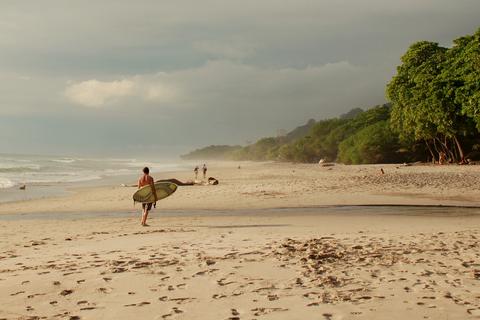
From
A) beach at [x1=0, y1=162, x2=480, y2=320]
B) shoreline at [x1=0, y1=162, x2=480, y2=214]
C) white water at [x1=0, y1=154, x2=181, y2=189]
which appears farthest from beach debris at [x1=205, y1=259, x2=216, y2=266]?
white water at [x1=0, y1=154, x2=181, y2=189]

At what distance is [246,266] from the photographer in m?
7.64

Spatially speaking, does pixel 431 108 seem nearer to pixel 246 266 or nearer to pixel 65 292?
pixel 246 266

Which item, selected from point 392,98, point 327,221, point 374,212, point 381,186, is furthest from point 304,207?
point 392,98

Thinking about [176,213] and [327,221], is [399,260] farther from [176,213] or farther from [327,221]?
[176,213]

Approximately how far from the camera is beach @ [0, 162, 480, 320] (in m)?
5.61

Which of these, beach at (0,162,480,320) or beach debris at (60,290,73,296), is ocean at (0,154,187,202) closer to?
beach at (0,162,480,320)

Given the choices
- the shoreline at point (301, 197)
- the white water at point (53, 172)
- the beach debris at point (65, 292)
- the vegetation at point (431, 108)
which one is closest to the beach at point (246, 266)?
the beach debris at point (65, 292)

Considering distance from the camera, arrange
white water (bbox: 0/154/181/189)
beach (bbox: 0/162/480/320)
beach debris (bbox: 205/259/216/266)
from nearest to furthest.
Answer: beach (bbox: 0/162/480/320), beach debris (bbox: 205/259/216/266), white water (bbox: 0/154/181/189)

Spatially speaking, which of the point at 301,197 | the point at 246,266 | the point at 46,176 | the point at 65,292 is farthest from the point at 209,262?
the point at 46,176

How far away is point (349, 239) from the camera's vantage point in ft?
33.4

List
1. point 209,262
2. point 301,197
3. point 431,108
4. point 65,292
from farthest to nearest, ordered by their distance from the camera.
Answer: point 431,108, point 301,197, point 209,262, point 65,292

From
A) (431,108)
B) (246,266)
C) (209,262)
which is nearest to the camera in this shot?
(246,266)

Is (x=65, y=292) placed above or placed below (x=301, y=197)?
below

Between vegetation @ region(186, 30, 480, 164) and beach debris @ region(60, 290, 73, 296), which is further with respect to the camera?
vegetation @ region(186, 30, 480, 164)
